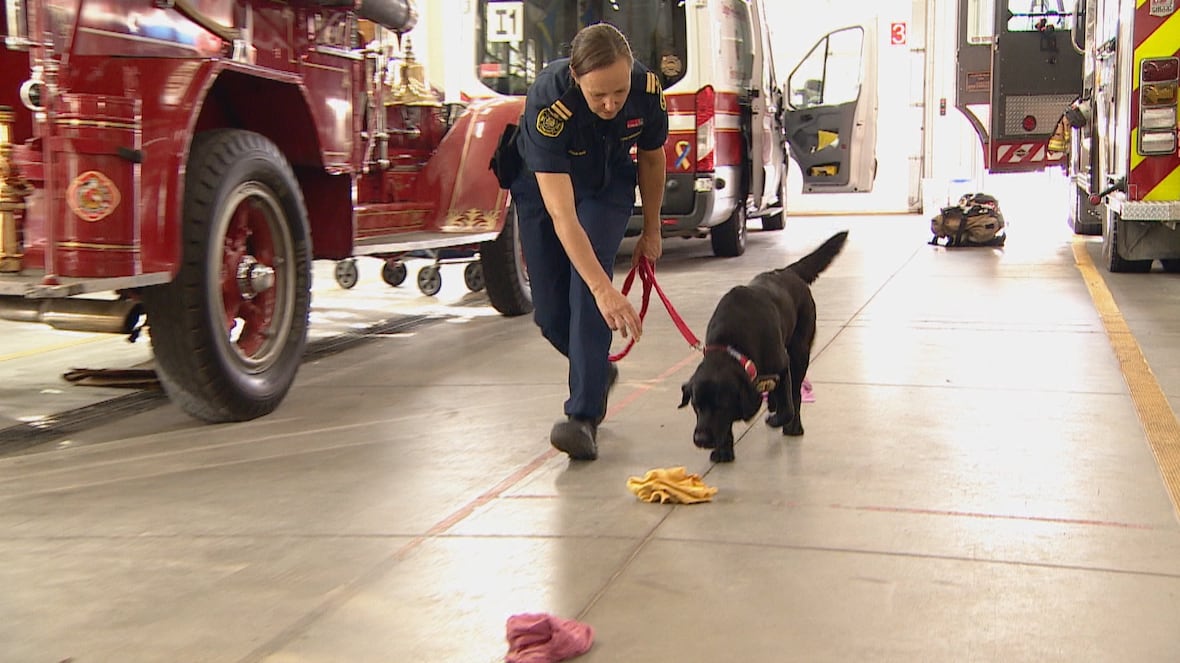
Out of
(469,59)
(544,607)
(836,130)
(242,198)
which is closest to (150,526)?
(544,607)

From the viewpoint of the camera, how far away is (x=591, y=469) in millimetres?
3912

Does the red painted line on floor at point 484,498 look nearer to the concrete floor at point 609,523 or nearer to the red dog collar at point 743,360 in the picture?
the concrete floor at point 609,523

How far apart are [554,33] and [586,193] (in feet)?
22.6

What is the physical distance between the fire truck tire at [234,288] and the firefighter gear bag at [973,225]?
8.11m

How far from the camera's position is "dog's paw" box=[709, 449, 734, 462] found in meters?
3.90

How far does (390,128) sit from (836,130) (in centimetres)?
752

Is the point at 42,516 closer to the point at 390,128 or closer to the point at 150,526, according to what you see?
the point at 150,526

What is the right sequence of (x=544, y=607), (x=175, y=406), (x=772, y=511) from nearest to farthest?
(x=544, y=607) < (x=772, y=511) < (x=175, y=406)

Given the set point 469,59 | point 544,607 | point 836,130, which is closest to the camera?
point 544,607

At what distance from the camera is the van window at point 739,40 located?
10.5m

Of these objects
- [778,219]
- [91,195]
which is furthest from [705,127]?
[91,195]

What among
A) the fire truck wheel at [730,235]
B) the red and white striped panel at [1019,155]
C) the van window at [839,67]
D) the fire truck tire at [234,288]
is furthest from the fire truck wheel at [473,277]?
the van window at [839,67]

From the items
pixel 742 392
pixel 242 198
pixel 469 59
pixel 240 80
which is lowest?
pixel 742 392

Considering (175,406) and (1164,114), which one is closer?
(175,406)
